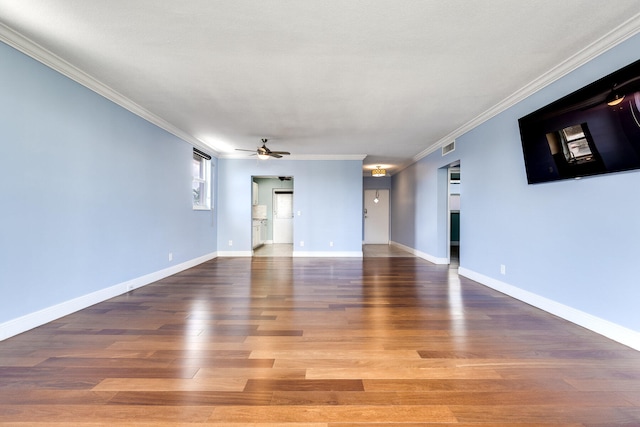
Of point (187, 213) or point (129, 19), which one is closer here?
point (129, 19)

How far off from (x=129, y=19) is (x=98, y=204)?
207 cm

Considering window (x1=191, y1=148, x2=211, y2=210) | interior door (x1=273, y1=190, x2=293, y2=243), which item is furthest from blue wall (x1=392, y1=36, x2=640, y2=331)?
interior door (x1=273, y1=190, x2=293, y2=243)

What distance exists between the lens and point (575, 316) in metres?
2.48

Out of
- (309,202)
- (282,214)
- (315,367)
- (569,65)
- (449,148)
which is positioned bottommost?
(315,367)

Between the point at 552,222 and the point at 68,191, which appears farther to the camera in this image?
the point at 552,222

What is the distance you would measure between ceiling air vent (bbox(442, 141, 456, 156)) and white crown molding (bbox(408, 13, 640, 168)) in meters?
0.64

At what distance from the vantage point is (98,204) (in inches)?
118

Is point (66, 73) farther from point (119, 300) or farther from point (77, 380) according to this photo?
point (77, 380)

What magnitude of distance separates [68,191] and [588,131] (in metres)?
5.08

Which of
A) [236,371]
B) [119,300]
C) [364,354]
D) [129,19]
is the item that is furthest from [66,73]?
[364,354]

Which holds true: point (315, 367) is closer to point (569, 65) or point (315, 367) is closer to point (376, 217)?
point (569, 65)

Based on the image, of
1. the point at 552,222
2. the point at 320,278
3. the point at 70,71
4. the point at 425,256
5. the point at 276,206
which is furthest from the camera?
the point at 276,206

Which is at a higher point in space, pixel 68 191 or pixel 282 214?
pixel 68 191

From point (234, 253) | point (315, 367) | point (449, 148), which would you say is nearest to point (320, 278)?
point (315, 367)
